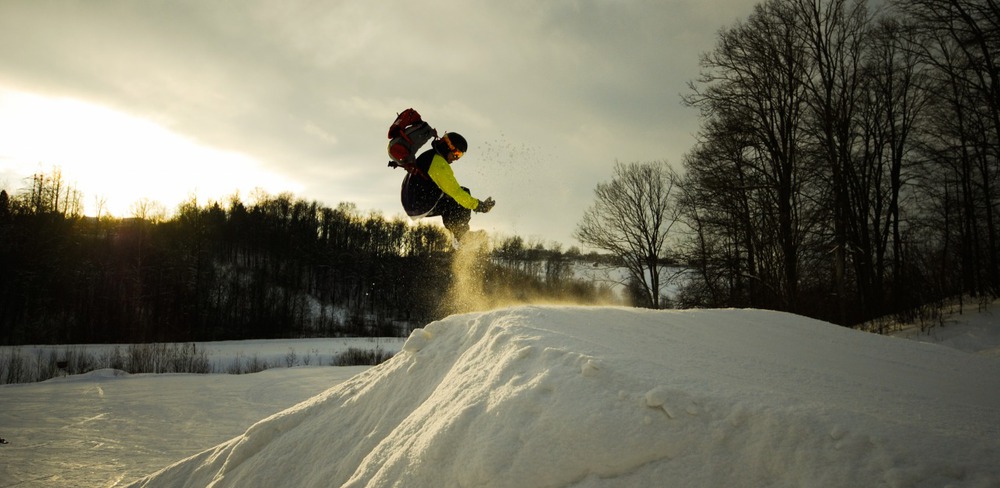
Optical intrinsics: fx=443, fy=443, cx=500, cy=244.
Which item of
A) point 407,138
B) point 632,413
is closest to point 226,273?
point 407,138

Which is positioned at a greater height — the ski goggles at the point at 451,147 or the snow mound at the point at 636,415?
the ski goggles at the point at 451,147

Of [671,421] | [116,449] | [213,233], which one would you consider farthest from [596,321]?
[213,233]

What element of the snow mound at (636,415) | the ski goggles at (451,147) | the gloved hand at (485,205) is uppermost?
the ski goggles at (451,147)

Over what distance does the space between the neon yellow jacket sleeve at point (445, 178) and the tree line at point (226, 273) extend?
40.9 ft

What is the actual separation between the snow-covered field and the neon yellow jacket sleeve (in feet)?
10.2

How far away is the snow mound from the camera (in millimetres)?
1858

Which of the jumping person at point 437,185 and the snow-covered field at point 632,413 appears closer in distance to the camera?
the snow-covered field at point 632,413

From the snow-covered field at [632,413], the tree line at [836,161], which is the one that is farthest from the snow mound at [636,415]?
the tree line at [836,161]

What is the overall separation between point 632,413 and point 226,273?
193 ft

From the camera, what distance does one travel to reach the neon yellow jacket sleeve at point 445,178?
22.8ft

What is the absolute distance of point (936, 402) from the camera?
2.34 m

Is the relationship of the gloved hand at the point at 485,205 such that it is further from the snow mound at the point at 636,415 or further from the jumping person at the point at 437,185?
the snow mound at the point at 636,415

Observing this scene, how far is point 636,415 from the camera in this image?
2174 mm

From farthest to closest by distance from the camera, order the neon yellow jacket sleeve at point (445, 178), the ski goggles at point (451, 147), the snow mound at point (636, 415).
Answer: the ski goggles at point (451, 147), the neon yellow jacket sleeve at point (445, 178), the snow mound at point (636, 415)
